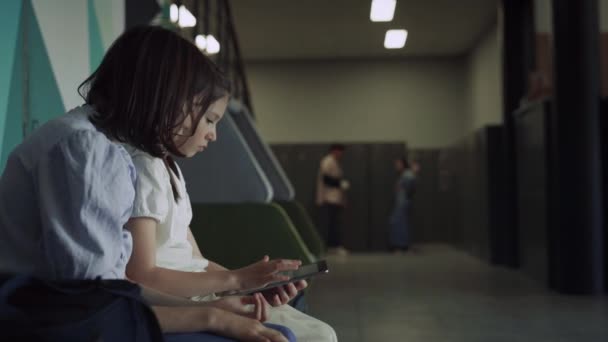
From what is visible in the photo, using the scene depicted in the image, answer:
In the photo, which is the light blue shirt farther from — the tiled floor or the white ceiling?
the white ceiling

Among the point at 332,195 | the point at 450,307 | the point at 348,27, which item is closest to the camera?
the point at 450,307

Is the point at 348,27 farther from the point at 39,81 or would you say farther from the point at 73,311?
the point at 73,311

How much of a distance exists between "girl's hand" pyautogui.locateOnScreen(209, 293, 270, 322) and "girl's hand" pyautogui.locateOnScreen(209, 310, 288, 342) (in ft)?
0.28

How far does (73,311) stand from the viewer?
2.43 ft

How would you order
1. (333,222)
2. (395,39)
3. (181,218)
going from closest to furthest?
(181,218) → (333,222) → (395,39)

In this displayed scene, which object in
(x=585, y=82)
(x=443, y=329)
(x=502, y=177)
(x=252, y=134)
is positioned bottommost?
(x=443, y=329)

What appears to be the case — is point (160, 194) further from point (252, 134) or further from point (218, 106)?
point (252, 134)

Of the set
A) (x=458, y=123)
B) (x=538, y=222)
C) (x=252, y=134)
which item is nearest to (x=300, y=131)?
(x=458, y=123)

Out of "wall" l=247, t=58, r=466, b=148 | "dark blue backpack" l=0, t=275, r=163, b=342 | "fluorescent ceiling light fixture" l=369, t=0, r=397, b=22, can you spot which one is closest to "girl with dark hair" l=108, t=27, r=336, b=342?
"dark blue backpack" l=0, t=275, r=163, b=342

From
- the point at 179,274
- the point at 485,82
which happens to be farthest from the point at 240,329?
the point at 485,82

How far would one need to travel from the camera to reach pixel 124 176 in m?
0.85

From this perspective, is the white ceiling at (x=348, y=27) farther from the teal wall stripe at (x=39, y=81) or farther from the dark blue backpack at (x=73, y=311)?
the dark blue backpack at (x=73, y=311)

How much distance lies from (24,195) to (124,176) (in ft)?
0.46

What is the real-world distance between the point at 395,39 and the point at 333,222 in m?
2.92
